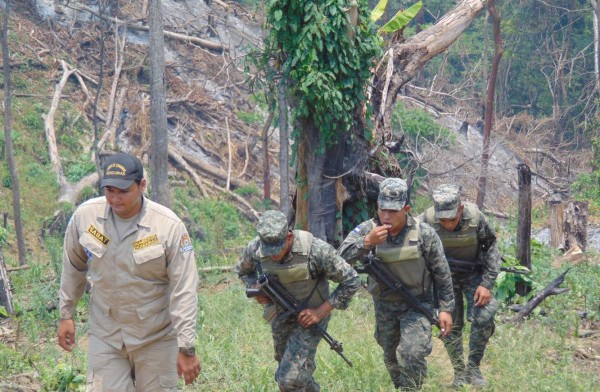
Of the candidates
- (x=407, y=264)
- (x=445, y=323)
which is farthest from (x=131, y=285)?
(x=445, y=323)

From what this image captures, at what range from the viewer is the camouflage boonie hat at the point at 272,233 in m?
5.09

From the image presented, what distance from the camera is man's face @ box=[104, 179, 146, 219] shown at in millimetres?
4250

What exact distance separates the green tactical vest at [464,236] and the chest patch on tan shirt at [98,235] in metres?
2.86

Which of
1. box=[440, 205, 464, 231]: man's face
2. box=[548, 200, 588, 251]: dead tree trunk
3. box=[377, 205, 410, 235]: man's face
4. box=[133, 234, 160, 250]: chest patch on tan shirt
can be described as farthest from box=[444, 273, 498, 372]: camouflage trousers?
box=[548, 200, 588, 251]: dead tree trunk

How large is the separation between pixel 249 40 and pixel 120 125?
7134 mm

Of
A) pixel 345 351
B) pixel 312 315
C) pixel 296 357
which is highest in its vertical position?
pixel 312 315

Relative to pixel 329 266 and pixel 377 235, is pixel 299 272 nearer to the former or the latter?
pixel 329 266

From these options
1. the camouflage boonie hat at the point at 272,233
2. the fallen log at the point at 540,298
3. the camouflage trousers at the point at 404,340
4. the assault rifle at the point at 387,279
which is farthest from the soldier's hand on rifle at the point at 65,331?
the fallen log at the point at 540,298

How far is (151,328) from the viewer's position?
14.6 feet

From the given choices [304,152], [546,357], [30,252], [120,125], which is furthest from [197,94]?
[546,357]

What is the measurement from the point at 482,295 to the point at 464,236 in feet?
1.52

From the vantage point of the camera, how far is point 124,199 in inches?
168

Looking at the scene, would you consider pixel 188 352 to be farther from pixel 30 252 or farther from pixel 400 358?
pixel 30 252

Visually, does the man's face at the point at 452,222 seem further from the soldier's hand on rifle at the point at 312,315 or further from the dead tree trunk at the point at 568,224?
the dead tree trunk at the point at 568,224
